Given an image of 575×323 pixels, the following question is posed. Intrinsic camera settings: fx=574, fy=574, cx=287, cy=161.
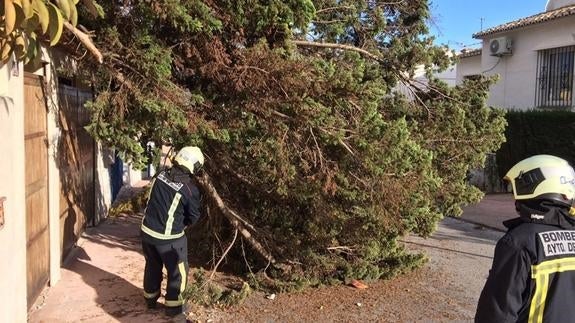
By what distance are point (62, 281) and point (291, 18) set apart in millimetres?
3687

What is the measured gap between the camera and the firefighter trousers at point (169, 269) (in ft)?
17.9

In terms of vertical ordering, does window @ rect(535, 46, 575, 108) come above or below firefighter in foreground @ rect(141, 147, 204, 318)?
above

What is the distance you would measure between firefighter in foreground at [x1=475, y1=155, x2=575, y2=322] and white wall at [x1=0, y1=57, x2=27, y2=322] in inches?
123

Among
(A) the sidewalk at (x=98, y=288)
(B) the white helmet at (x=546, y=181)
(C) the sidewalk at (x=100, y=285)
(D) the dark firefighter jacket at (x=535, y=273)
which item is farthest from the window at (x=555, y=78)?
(D) the dark firefighter jacket at (x=535, y=273)

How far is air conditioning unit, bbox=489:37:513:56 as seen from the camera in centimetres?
1906

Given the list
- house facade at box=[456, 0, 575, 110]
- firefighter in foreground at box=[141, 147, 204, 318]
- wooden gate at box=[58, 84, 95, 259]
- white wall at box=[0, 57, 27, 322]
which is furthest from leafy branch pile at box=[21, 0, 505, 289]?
house facade at box=[456, 0, 575, 110]

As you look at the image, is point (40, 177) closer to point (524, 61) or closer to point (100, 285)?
point (100, 285)

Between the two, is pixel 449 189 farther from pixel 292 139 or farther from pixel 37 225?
pixel 37 225

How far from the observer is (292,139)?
559cm

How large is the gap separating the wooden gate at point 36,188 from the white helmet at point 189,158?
1.33 metres

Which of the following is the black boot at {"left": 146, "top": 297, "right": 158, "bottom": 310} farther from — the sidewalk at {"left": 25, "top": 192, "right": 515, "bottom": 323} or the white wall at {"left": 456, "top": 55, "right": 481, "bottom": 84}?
the white wall at {"left": 456, "top": 55, "right": 481, "bottom": 84}

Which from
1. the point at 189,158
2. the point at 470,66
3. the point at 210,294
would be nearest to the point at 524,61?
the point at 470,66

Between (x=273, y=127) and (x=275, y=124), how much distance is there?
0.03 m

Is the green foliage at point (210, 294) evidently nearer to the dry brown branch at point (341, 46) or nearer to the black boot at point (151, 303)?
the black boot at point (151, 303)
